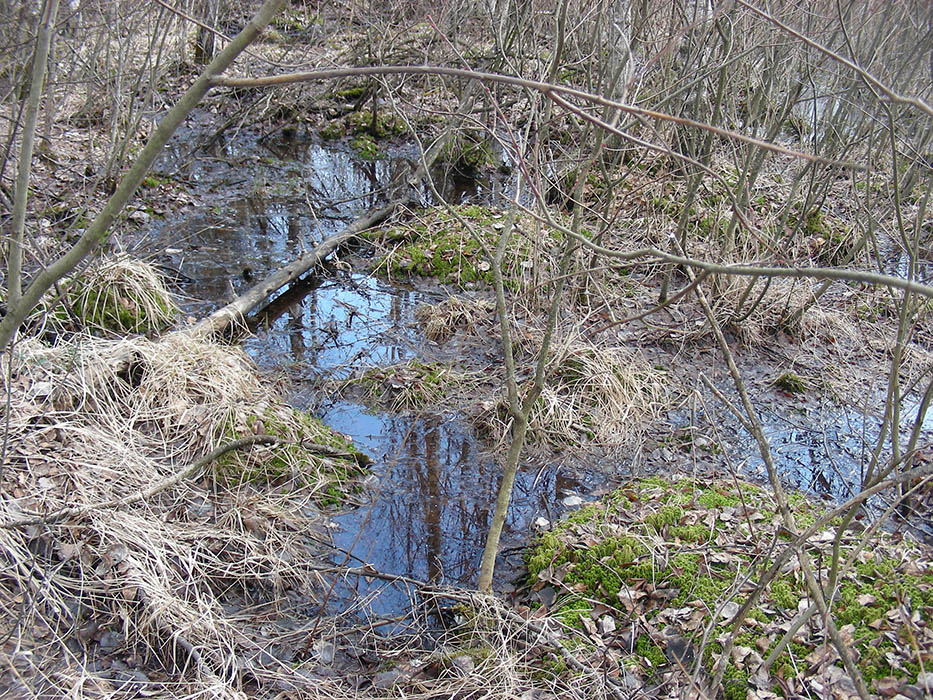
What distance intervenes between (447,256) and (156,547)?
5.08 meters

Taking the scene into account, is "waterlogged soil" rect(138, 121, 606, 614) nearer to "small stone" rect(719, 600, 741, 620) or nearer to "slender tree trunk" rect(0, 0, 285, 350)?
"small stone" rect(719, 600, 741, 620)

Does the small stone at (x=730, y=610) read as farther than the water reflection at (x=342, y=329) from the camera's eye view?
No

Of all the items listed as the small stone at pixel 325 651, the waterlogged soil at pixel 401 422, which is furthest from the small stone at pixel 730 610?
the small stone at pixel 325 651

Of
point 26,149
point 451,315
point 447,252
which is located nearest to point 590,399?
point 451,315

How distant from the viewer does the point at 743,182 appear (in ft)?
19.8

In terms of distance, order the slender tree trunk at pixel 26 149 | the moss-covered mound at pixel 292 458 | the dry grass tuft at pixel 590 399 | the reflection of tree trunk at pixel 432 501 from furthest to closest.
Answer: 1. the dry grass tuft at pixel 590 399
2. the moss-covered mound at pixel 292 458
3. the reflection of tree trunk at pixel 432 501
4. the slender tree trunk at pixel 26 149

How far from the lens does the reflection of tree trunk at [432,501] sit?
4.32 m

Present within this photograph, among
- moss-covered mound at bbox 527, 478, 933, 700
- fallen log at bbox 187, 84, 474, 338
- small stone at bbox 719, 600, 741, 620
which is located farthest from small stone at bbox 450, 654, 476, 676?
fallen log at bbox 187, 84, 474, 338

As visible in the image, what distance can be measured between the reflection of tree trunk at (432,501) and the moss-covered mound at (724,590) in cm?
57

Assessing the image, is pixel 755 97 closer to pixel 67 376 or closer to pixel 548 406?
pixel 548 406

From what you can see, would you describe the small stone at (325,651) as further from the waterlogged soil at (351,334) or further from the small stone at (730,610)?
the small stone at (730,610)

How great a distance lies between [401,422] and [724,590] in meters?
2.77

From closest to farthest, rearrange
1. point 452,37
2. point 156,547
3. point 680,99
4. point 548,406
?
point 156,547 → point 548,406 → point 680,99 → point 452,37

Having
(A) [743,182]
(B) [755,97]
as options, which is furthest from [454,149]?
(A) [743,182]
